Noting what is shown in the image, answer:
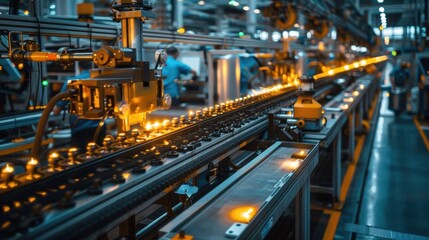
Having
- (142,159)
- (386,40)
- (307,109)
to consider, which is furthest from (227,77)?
(386,40)

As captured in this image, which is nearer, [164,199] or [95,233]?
[95,233]

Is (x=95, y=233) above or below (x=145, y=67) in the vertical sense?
below

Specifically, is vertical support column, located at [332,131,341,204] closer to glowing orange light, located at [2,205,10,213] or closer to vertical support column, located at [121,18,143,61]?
vertical support column, located at [121,18,143,61]

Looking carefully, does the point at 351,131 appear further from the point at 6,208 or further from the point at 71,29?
the point at 6,208

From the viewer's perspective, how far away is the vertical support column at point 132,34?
2.18 meters

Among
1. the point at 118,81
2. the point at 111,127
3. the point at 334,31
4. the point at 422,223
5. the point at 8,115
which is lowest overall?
the point at 422,223

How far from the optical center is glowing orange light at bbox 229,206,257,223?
162cm

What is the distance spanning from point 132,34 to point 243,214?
3.59ft

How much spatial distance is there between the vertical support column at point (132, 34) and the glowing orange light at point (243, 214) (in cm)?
94

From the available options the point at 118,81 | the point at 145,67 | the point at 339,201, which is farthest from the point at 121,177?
the point at 339,201

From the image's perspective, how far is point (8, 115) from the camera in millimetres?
3770

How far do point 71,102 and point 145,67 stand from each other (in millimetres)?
384

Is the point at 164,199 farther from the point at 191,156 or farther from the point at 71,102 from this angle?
the point at 71,102

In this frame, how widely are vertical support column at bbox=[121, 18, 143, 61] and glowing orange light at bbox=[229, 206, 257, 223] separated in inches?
36.8
